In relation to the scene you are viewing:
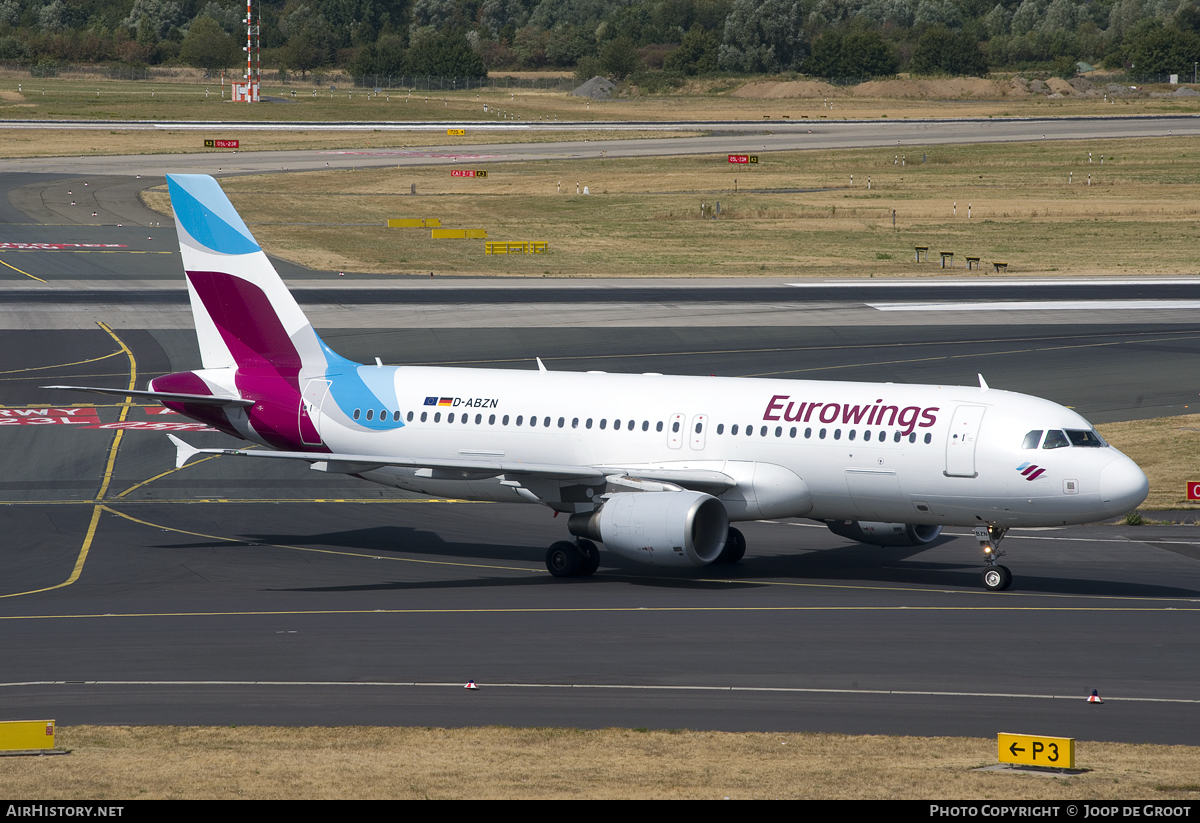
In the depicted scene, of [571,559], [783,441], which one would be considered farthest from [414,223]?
[783,441]

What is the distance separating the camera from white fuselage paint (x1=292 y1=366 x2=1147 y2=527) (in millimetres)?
31594

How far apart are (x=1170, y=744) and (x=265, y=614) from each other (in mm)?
17894

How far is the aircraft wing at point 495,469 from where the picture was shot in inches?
1318

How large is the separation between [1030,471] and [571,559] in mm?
10601

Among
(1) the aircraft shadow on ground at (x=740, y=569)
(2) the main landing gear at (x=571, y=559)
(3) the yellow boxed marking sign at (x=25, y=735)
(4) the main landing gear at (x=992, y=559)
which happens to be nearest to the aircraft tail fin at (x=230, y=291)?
(1) the aircraft shadow on ground at (x=740, y=569)

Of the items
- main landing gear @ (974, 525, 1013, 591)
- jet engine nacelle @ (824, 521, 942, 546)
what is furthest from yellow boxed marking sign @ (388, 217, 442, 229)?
main landing gear @ (974, 525, 1013, 591)

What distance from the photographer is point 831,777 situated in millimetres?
19016

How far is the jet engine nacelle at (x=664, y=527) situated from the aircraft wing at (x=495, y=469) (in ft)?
3.12

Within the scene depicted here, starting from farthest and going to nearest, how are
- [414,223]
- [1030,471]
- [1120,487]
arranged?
1. [414,223]
2. [1030,471]
3. [1120,487]

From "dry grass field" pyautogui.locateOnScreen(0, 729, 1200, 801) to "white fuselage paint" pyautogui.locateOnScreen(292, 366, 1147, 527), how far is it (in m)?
11.1

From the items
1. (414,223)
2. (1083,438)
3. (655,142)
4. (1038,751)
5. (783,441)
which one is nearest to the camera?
(1038,751)

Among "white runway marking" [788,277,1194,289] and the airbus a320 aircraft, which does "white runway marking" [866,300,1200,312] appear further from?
the airbus a320 aircraft

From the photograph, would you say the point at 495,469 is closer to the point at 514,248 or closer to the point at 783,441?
the point at 783,441

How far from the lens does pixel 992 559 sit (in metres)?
32.6
